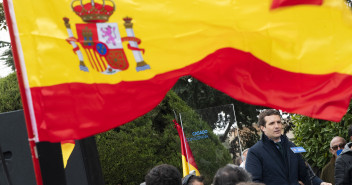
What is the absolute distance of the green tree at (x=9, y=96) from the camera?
1206 cm

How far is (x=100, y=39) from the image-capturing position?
12.3ft

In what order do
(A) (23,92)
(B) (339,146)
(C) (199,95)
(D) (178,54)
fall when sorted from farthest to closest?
(C) (199,95) → (B) (339,146) → (D) (178,54) → (A) (23,92)

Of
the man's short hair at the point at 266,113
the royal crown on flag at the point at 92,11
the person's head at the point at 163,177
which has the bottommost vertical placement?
the person's head at the point at 163,177

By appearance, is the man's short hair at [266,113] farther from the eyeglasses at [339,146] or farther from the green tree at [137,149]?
the green tree at [137,149]

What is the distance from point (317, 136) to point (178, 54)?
673 centimetres

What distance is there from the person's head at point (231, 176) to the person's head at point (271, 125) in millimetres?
1572

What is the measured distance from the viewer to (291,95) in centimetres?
398

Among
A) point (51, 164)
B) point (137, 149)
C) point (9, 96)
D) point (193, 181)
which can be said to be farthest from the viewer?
point (137, 149)

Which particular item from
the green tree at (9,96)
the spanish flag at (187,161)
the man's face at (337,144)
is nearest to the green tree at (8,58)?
the green tree at (9,96)

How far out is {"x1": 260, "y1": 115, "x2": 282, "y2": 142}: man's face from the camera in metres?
5.56

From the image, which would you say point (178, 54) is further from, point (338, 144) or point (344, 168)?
point (338, 144)

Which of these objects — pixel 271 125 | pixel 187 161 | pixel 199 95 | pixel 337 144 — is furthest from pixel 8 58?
pixel 271 125

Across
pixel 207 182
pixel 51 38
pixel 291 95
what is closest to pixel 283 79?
pixel 291 95

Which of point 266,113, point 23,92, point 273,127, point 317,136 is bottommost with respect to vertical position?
point 317,136
